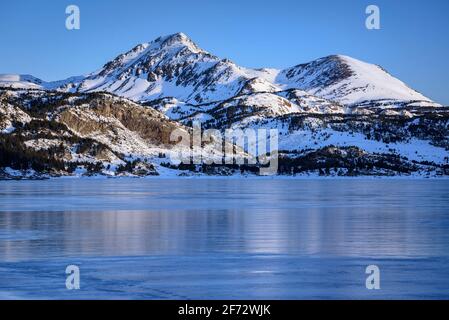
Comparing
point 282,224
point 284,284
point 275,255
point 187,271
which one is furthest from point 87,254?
point 282,224

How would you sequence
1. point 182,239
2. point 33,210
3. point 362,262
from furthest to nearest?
point 33,210 → point 182,239 → point 362,262

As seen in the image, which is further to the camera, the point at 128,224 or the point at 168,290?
the point at 128,224

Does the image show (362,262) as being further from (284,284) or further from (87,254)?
(87,254)

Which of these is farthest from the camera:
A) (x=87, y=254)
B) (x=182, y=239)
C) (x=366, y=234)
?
(x=366, y=234)

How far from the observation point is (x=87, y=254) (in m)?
37.8

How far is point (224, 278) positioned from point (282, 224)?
995 inches

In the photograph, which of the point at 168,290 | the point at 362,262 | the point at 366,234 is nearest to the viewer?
the point at 168,290

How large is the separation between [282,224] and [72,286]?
29.0 metres
